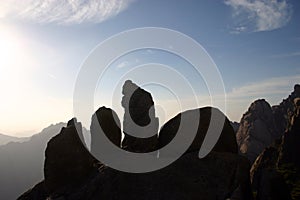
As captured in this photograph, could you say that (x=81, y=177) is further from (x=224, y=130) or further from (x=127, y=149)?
(x=224, y=130)

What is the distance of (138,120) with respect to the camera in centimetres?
4262

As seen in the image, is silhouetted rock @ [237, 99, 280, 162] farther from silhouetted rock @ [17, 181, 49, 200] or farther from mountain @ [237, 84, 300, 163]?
silhouetted rock @ [17, 181, 49, 200]

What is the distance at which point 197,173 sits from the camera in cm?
3178

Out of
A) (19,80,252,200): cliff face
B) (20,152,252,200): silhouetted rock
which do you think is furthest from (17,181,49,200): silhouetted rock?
(20,152,252,200): silhouetted rock

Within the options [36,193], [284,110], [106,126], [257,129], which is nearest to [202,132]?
[106,126]

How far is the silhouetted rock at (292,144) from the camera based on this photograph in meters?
106

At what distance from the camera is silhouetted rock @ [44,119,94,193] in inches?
1571

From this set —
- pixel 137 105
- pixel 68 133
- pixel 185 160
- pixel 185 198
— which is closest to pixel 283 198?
pixel 185 160

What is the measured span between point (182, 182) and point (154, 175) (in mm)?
3465

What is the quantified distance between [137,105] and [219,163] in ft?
49.2

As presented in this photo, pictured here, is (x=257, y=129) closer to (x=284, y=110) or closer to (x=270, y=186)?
(x=284, y=110)

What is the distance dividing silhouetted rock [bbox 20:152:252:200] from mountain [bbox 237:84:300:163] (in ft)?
369

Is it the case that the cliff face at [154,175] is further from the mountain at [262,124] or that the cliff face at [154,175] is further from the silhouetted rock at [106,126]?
the mountain at [262,124]

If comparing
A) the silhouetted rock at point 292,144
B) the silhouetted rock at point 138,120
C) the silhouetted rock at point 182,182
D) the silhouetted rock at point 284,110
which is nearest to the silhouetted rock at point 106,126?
the silhouetted rock at point 138,120
